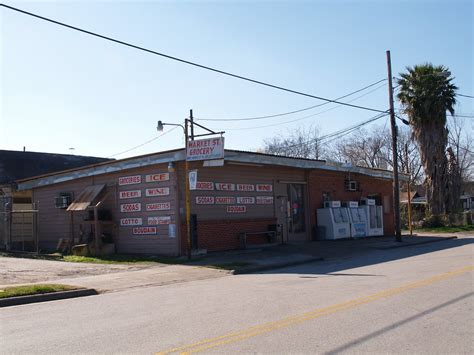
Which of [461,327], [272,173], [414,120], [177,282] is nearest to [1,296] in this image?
[177,282]

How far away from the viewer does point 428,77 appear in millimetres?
36500

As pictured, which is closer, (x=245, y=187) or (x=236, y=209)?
(x=236, y=209)

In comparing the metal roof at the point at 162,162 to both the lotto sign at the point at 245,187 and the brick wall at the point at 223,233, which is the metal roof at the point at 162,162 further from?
the brick wall at the point at 223,233

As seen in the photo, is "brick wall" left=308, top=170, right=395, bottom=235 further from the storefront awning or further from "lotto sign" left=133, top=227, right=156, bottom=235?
the storefront awning

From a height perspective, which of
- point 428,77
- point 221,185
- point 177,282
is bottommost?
point 177,282

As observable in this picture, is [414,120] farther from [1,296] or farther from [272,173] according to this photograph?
[1,296]

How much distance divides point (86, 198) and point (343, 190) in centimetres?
1403

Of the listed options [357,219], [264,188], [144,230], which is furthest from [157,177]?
[357,219]

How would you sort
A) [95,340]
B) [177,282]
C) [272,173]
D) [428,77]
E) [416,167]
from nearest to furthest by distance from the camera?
[95,340] → [177,282] → [272,173] → [428,77] → [416,167]

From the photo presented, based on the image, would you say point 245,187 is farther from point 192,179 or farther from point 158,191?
point 192,179

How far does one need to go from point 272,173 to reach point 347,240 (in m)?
5.49

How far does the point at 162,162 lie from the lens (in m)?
19.5

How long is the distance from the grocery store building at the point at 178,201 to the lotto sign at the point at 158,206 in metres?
0.02

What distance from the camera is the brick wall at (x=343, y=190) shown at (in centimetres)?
2616
